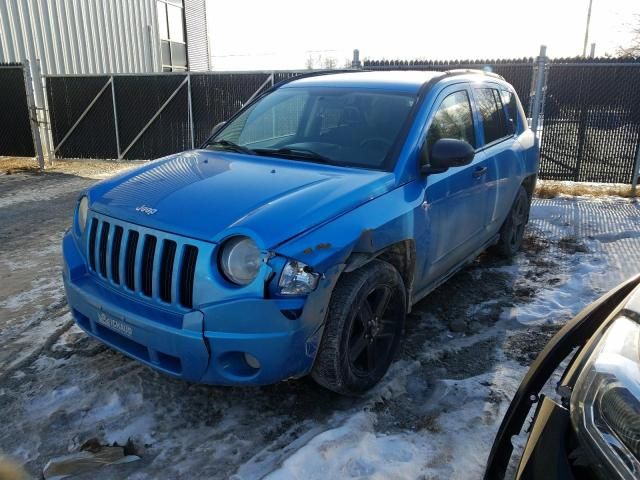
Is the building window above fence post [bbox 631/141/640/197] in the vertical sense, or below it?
above

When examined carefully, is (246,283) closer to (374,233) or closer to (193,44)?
(374,233)

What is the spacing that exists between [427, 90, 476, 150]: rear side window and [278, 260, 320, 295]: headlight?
4.85ft

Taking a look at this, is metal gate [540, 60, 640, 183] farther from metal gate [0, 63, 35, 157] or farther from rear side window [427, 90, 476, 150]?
metal gate [0, 63, 35, 157]

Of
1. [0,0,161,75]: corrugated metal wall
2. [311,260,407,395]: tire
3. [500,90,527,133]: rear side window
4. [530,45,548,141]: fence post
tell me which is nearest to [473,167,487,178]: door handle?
[500,90,527,133]: rear side window

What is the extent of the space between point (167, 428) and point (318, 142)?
1.99m

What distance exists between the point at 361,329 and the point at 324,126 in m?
1.52

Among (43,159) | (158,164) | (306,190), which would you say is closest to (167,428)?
(306,190)

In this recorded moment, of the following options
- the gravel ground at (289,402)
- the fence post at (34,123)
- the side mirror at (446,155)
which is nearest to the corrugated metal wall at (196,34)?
the fence post at (34,123)

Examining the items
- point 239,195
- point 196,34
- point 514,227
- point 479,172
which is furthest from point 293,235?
point 196,34

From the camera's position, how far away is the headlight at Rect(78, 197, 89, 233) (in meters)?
3.16

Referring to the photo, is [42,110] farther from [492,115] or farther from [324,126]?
[492,115]

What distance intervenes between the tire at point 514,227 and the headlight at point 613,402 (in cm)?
379

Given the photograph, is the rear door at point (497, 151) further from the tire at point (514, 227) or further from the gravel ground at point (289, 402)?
the gravel ground at point (289, 402)

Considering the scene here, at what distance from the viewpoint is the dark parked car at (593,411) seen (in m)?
1.26
